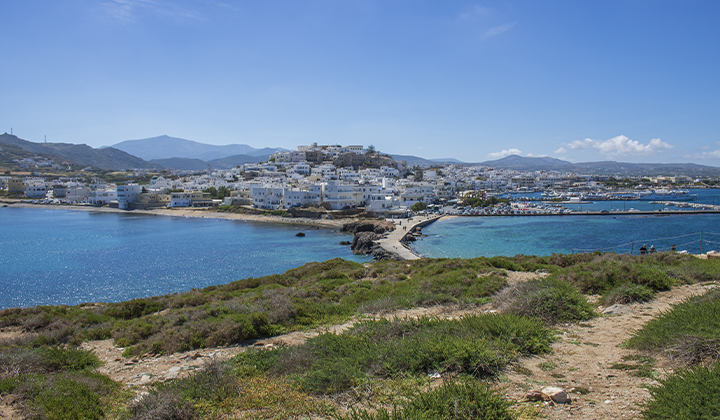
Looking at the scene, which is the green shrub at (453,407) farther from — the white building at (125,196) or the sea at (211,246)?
the white building at (125,196)

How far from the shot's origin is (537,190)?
118 meters

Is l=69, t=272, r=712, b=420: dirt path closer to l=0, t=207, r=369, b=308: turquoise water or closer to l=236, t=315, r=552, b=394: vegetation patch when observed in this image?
l=236, t=315, r=552, b=394: vegetation patch

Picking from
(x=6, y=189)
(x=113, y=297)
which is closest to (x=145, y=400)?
(x=113, y=297)

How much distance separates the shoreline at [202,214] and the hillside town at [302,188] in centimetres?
334

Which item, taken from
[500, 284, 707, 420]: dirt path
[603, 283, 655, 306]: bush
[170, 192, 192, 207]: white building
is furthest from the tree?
[500, 284, 707, 420]: dirt path

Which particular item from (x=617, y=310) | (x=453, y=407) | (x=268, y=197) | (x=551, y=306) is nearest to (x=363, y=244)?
(x=617, y=310)

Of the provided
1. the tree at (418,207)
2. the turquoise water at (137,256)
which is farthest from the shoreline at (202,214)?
the tree at (418,207)

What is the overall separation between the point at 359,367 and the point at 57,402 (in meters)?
3.35

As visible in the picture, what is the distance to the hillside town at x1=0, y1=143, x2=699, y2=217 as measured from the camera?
198ft

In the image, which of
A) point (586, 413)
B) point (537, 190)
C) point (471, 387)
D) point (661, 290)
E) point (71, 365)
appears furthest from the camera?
point (537, 190)

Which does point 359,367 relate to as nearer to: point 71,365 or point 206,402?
point 206,402

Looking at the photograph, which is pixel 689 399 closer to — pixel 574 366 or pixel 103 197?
pixel 574 366

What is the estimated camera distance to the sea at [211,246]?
2314 cm

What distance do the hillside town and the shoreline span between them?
3344mm
